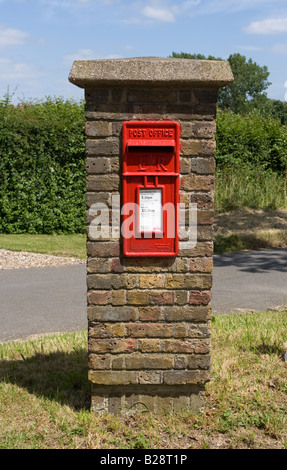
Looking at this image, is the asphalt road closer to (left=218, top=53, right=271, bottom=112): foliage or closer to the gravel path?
the gravel path

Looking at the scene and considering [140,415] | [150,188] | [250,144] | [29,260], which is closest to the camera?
[150,188]

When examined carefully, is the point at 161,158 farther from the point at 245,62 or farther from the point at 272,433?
the point at 245,62

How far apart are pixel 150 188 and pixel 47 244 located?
7.85 meters

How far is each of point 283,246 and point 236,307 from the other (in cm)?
526

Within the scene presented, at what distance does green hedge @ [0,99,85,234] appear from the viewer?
1165 centimetres

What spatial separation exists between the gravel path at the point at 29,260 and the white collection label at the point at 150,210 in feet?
20.1

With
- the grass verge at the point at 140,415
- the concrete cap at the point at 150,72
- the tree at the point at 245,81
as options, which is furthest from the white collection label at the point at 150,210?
the tree at the point at 245,81

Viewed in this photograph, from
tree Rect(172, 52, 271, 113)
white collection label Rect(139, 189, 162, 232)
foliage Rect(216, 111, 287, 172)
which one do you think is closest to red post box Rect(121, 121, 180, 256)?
white collection label Rect(139, 189, 162, 232)

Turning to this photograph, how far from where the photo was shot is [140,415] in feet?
11.3

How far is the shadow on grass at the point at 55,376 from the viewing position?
3734 mm

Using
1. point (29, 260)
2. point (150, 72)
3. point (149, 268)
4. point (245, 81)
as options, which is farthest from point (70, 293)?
point (245, 81)

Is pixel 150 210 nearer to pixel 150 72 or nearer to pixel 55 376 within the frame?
pixel 150 72

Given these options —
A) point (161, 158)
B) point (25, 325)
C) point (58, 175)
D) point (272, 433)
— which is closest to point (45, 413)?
point (272, 433)

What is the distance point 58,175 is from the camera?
1207 cm
